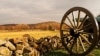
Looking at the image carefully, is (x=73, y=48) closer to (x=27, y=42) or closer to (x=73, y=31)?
(x=73, y=31)

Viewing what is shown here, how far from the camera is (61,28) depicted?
1487 centimetres

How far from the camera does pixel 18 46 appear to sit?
44.2 feet

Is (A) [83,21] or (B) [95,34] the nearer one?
(B) [95,34]

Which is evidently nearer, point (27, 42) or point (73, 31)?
point (73, 31)

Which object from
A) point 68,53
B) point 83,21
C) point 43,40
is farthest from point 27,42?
point 83,21

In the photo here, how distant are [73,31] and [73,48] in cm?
135

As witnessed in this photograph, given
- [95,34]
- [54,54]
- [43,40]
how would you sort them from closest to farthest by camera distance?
[95,34] < [54,54] < [43,40]

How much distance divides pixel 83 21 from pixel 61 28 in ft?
6.23

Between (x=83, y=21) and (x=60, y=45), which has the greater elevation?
(x=83, y=21)

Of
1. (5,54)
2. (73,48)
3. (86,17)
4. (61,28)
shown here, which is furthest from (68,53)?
(5,54)

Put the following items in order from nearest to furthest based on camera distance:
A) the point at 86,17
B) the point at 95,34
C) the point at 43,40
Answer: the point at 95,34 → the point at 86,17 → the point at 43,40

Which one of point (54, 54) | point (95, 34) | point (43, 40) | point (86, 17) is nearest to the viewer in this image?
point (95, 34)

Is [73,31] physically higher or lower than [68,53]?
higher

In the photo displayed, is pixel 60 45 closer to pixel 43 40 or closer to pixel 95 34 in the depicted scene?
pixel 43 40
